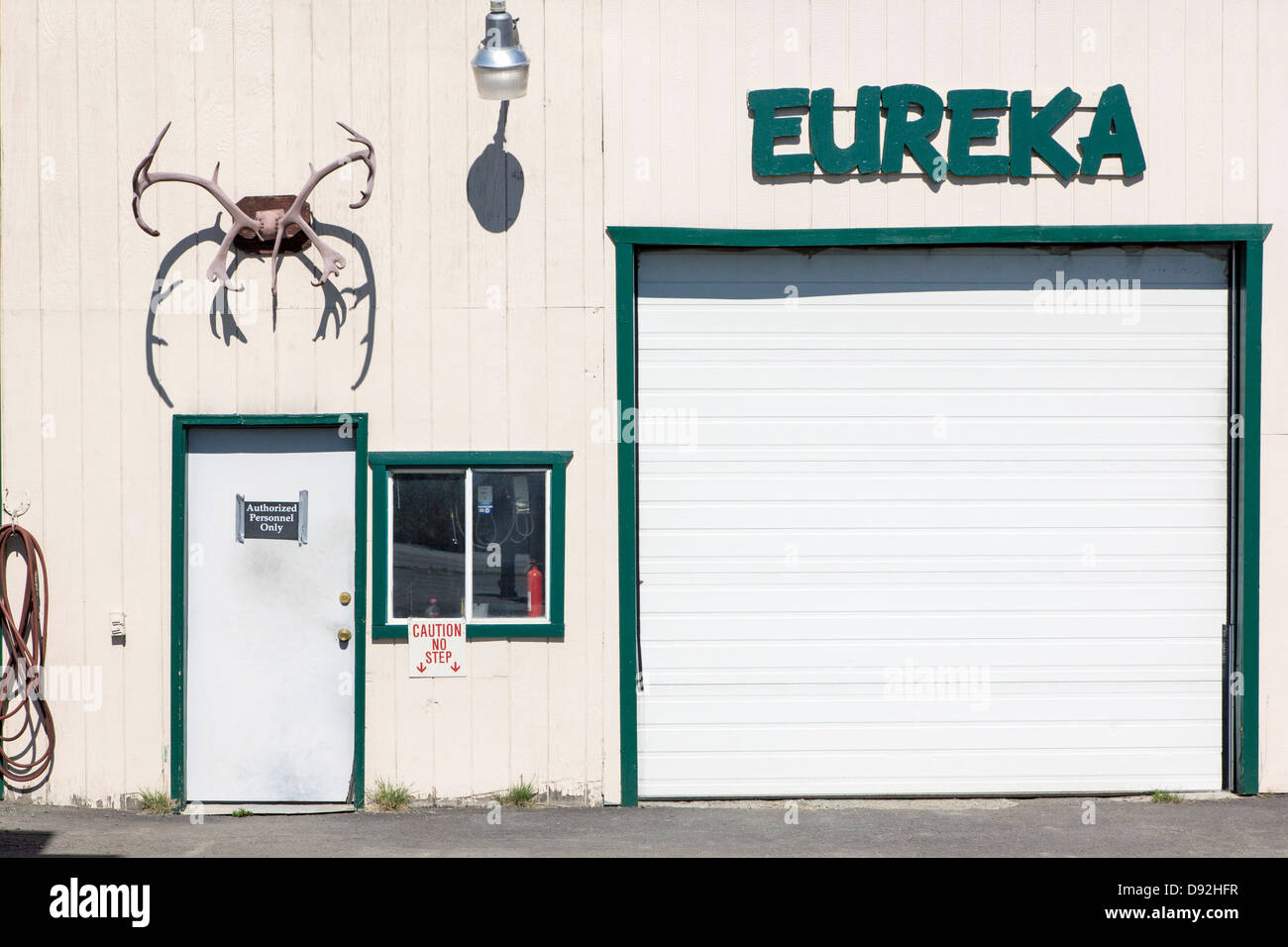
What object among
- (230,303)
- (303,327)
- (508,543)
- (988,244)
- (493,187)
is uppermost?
(493,187)

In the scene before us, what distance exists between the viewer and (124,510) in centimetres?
923

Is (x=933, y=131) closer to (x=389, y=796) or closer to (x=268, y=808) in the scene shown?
(x=389, y=796)

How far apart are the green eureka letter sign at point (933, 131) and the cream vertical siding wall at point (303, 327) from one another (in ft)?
4.06

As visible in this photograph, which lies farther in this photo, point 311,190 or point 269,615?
point 269,615

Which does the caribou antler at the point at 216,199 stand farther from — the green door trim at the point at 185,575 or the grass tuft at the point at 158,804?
the grass tuft at the point at 158,804

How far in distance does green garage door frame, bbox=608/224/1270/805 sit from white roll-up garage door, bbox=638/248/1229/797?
0.15 metres

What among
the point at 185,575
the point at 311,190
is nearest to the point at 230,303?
the point at 311,190

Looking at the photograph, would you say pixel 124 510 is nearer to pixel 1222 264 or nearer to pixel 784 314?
pixel 784 314

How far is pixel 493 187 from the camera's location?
30.3 ft

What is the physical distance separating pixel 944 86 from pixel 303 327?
4.55 m

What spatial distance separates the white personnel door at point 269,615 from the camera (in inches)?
364

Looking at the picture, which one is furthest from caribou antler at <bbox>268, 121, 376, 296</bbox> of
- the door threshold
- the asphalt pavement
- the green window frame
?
the asphalt pavement

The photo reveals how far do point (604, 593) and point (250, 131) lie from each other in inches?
152

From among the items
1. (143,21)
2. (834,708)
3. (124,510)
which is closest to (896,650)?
(834,708)
